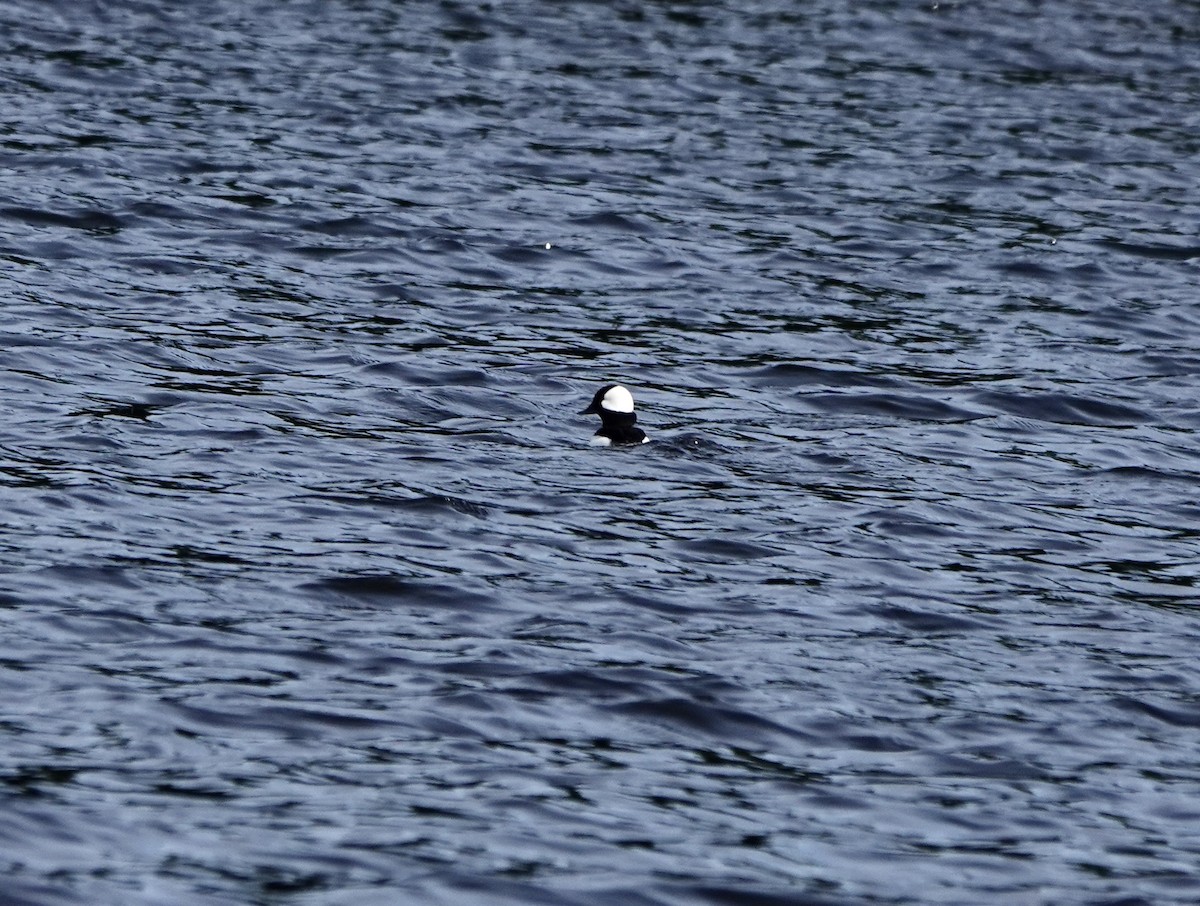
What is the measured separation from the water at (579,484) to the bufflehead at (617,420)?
0.12 meters

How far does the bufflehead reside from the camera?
46.1ft

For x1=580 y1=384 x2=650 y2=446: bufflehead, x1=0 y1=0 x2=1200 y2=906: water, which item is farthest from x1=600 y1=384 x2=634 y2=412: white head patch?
x1=0 y1=0 x2=1200 y2=906: water

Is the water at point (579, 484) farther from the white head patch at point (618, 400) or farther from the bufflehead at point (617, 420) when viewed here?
the white head patch at point (618, 400)

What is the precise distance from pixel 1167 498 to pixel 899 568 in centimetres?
275

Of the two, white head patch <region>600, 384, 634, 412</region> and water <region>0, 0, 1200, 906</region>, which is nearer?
water <region>0, 0, 1200, 906</region>

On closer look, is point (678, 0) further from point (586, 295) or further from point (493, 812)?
point (493, 812)

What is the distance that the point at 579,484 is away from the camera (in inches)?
527

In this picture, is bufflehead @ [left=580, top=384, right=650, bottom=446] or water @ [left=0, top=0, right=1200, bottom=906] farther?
bufflehead @ [left=580, top=384, right=650, bottom=446]

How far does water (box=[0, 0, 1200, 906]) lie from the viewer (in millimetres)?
8500

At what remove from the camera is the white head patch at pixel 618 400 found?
1405 cm

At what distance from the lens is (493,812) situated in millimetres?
8477

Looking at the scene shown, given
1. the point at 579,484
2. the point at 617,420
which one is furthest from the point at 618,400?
the point at 579,484

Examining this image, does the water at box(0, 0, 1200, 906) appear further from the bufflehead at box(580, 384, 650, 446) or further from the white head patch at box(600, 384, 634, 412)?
the white head patch at box(600, 384, 634, 412)

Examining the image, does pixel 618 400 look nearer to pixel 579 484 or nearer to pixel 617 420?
pixel 617 420
